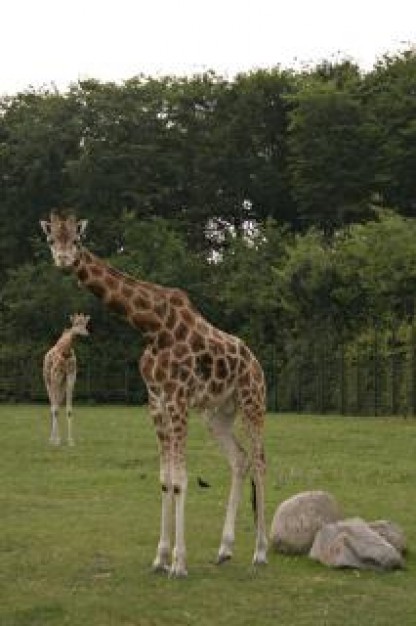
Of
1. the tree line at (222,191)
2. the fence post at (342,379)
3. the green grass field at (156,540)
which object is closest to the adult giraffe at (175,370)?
the green grass field at (156,540)

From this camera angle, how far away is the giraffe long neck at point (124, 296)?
11.8 m

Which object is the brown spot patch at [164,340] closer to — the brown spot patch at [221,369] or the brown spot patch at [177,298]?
the brown spot patch at [177,298]

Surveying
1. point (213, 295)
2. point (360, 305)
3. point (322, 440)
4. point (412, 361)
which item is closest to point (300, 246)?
point (360, 305)

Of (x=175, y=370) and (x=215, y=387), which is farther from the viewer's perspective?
(x=215, y=387)

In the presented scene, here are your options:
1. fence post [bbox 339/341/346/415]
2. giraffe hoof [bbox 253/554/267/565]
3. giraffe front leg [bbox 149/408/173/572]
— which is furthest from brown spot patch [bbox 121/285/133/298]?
fence post [bbox 339/341/346/415]

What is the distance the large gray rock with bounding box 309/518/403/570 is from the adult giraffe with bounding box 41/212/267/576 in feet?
2.27

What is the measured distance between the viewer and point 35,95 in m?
59.6

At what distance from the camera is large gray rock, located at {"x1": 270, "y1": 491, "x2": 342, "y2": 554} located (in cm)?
1248

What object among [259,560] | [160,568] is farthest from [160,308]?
[259,560]

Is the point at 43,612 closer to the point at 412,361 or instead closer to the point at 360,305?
the point at 412,361

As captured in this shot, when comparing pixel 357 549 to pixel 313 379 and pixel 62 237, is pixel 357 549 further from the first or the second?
pixel 313 379

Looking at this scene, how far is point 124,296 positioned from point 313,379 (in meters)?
31.1

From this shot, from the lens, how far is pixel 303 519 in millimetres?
12508

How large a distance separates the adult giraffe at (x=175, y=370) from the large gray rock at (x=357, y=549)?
27.3 inches
